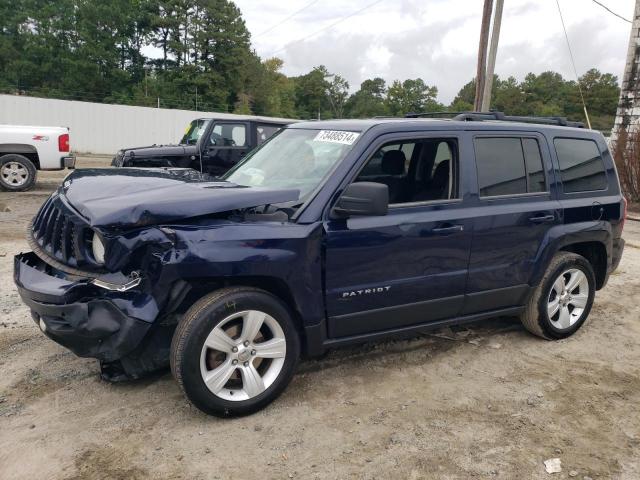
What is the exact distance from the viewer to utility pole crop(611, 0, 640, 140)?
1742 cm

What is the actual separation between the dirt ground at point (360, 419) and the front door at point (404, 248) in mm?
470

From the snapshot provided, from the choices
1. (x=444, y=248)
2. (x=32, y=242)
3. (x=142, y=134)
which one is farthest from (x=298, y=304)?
(x=142, y=134)

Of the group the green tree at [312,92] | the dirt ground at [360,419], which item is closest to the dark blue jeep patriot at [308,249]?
the dirt ground at [360,419]

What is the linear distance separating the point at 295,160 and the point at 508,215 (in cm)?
166

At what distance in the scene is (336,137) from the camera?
3.82 meters

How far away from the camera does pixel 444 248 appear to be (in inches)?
150

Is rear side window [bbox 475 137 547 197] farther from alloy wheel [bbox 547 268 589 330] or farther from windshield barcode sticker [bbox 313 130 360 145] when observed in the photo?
windshield barcode sticker [bbox 313 130 360 145]

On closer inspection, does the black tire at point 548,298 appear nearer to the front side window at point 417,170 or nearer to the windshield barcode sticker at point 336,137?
the front side window at point 417,170

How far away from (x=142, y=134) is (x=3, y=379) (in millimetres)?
24231

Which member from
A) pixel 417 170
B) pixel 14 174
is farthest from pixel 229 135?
pixel 417 170

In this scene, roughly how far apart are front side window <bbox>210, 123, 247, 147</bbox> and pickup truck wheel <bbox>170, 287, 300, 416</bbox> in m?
7.86

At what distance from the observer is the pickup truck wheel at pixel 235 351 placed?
3.02 m

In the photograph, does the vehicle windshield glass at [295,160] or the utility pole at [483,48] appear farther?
the utility pole at [483,48]

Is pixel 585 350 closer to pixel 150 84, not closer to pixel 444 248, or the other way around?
pixel 444 248
